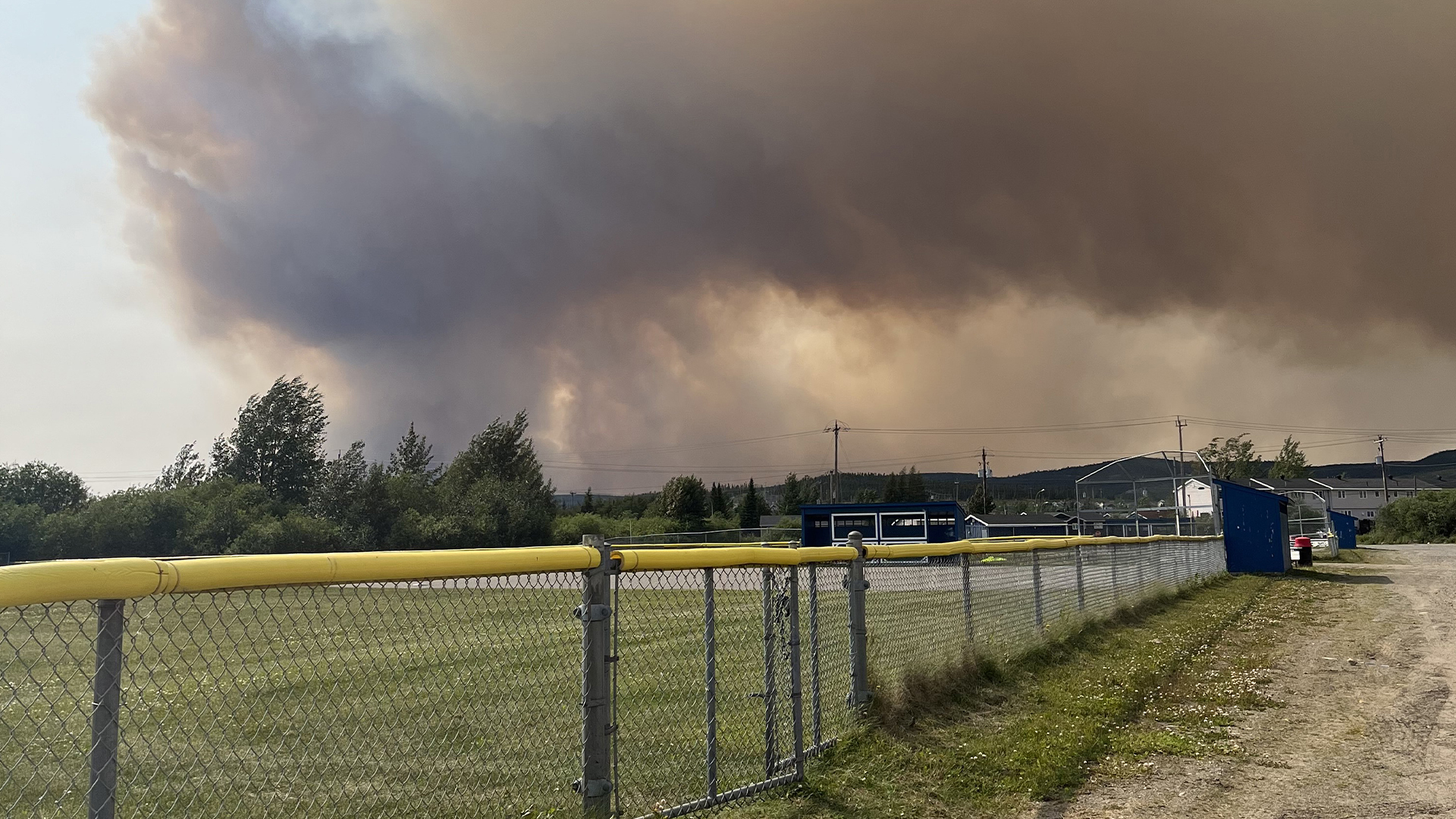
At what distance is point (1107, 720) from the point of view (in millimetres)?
7332

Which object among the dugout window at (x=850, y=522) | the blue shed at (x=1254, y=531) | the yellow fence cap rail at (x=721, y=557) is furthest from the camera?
the dugout window at (x=850, y=522)

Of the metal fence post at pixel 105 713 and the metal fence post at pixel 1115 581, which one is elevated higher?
the metal fence post at pixel 105 713

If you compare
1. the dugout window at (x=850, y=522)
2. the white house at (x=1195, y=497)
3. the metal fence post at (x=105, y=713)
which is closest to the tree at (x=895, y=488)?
the white house at (x=1195, y=497)

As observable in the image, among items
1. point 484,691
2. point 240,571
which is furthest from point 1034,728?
point 240,571

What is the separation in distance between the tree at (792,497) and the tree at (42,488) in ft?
Result: 243

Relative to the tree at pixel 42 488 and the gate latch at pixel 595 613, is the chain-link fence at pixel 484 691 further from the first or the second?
the tree at pixel 42 488

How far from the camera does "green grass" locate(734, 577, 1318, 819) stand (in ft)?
18.1

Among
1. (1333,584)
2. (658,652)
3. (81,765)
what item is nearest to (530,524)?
(1333,584)

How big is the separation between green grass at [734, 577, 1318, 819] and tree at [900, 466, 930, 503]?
122886 millimetres

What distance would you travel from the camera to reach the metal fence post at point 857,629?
685 cm

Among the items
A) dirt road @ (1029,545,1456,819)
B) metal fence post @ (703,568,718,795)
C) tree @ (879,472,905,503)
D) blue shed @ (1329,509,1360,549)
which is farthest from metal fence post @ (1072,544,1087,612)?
tree @ (879,472,905,503)

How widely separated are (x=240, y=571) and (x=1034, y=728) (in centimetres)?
596

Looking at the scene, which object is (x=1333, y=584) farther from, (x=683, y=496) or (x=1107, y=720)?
(x=683, y=496)

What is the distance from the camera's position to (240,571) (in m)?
3.06
